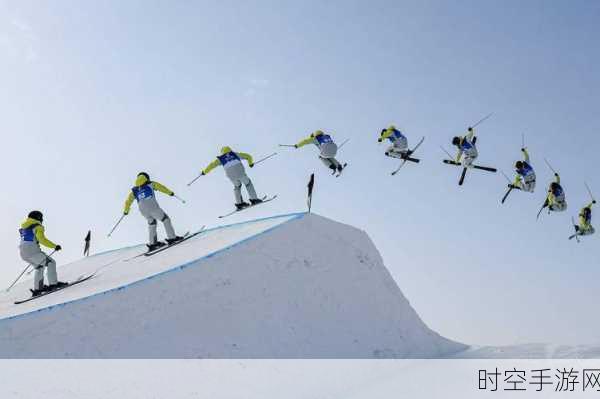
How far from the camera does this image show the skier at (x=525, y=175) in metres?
16.8

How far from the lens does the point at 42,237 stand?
11500mm

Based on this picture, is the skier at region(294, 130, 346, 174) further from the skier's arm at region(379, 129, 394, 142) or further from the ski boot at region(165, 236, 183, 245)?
the ski boot at region(165, 236, 183, 245)

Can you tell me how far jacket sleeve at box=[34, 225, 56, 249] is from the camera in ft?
37.7

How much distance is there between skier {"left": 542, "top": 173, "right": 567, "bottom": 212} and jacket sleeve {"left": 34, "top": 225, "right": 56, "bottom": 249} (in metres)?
15.5

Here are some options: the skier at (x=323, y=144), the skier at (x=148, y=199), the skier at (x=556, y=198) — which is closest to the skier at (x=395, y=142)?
the skier at (x=323, y=144)

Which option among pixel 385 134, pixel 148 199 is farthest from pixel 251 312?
A: pixel 385 134

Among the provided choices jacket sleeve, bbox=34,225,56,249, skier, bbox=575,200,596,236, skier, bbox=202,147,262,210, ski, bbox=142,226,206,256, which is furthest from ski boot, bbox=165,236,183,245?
skier, bbox=575,200,596,236

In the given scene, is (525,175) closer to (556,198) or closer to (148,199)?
(556,198)

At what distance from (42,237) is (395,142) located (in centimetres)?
1188

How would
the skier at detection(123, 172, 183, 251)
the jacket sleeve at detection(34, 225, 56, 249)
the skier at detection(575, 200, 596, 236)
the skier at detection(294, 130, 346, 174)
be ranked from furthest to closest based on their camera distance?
the skier at detection(575, 200, 596, 236) < the skier at detection(294, 130, 346, 174) < the skier at detection(123, 172, 183, 251) < the jacket sleeve at detection(34, 225, 56, 249)

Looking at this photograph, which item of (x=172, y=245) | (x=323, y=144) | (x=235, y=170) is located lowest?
(x=172, y=245)
